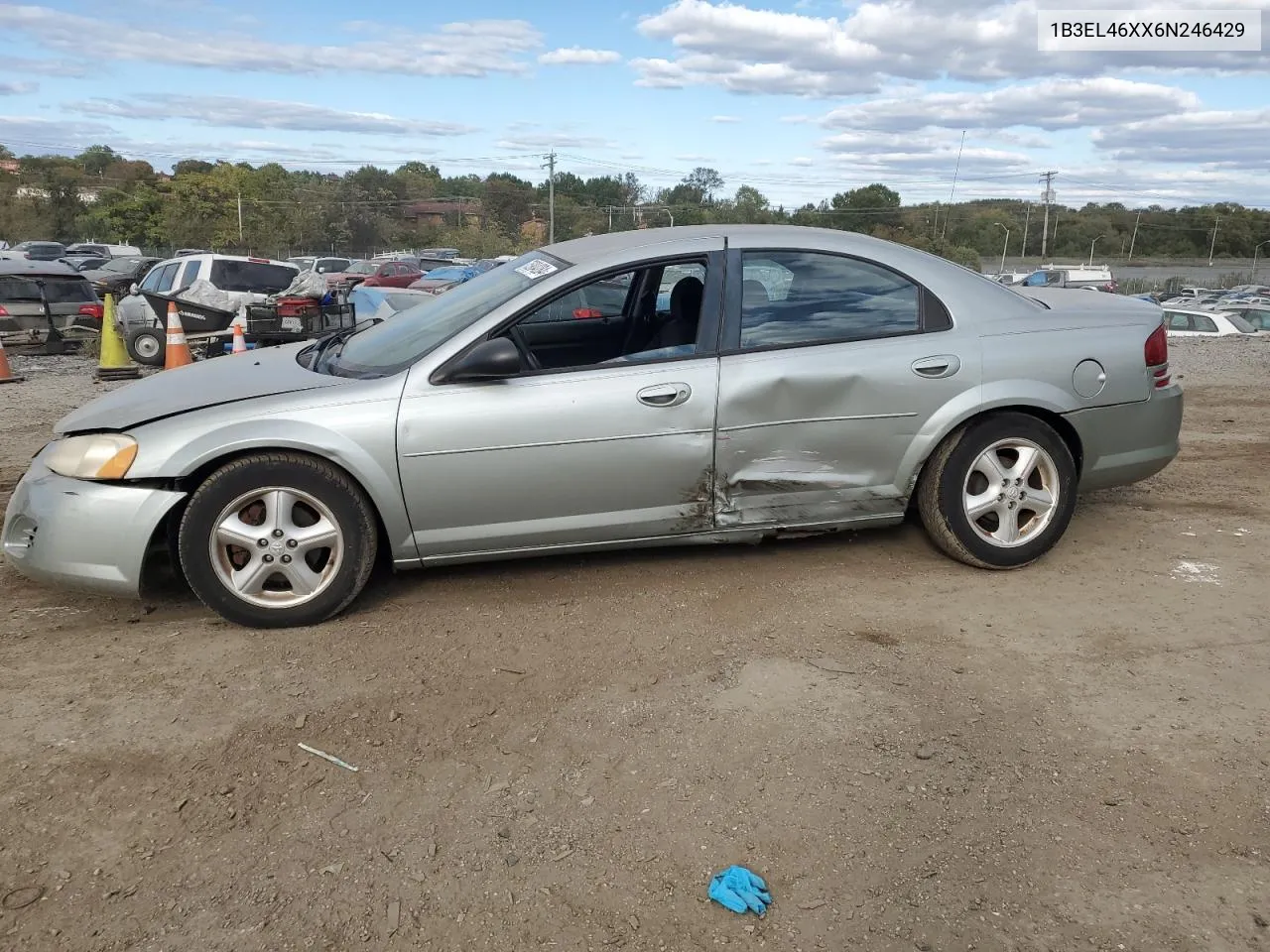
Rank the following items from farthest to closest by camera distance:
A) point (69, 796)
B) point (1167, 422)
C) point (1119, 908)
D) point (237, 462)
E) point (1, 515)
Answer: point (1, 515)
point (1167, 422)
point (237, 462)
point (69, 796)
point (1119, 908)

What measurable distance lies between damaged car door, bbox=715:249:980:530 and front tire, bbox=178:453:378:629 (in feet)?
5.02

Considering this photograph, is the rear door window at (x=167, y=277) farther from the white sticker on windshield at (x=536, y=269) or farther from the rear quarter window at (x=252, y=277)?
the white sticker on windshield at (x=536, y=269)

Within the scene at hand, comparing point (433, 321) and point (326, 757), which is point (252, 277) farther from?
point (326, 757)

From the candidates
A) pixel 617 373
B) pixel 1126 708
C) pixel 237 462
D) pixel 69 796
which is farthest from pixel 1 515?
pixel 1126 708

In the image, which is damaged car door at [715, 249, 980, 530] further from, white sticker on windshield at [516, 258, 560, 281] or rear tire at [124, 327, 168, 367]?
rear tire at [124, 327, 168, 367]

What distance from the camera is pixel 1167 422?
4738 mm

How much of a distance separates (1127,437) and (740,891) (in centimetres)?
322

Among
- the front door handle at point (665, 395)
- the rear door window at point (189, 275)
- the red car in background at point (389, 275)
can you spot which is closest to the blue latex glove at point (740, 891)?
the front door handle at point (665, 395)

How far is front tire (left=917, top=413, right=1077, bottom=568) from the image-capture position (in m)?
4.45

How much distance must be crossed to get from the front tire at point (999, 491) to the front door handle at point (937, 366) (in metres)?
0.27

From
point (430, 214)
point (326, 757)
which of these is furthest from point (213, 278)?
point (430, 214)

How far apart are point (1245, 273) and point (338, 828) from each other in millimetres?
64881

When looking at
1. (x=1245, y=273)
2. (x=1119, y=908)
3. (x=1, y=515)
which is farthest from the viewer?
(x=1245, y=273)

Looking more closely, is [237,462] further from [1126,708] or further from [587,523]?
[1126,708]
